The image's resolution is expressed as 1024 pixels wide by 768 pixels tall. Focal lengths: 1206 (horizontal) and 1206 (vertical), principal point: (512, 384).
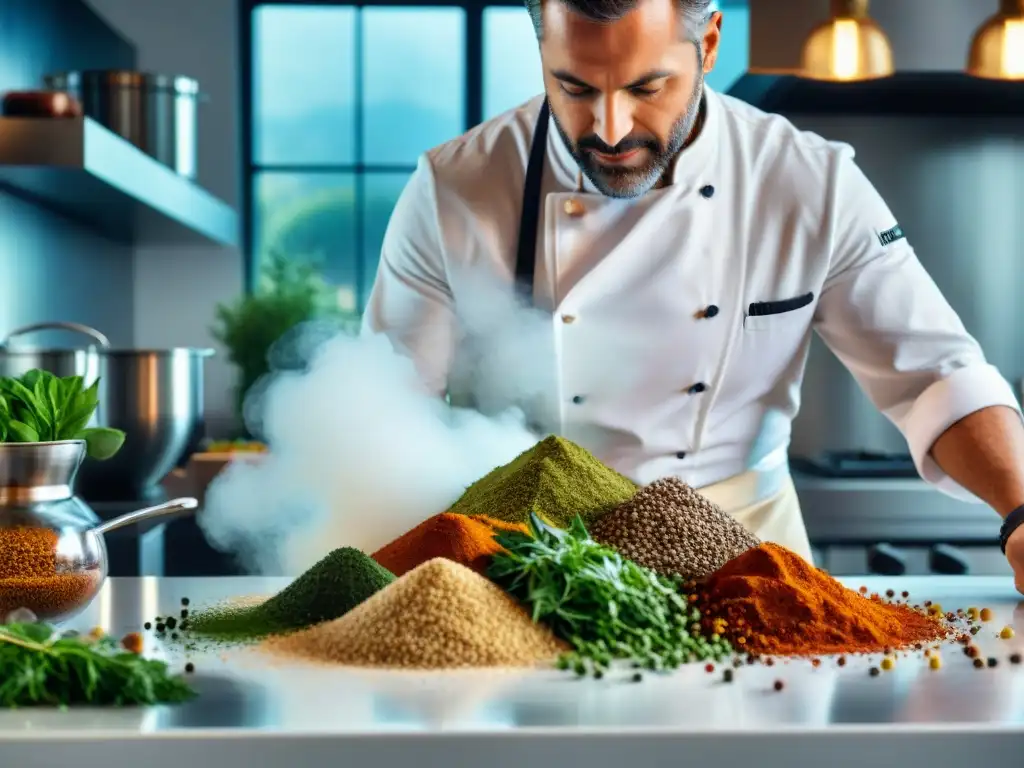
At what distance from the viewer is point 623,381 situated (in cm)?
193

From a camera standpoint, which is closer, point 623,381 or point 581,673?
point 581,673

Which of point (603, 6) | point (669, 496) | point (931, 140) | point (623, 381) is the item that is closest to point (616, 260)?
point (623, 381)

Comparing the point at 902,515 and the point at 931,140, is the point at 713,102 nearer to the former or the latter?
the point at 902,515

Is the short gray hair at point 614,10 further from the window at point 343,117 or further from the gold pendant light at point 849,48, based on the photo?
the window at point 343,117

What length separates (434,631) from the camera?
103 centimetres

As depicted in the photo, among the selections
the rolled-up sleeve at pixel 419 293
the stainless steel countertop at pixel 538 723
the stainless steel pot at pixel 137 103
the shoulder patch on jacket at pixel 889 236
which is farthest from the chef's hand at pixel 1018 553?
the stainless steel pot at pixel 137 103

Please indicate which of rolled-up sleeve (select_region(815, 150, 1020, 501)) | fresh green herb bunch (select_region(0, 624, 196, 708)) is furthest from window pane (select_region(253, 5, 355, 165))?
fresh green herb bunch (select_region(0, 624, 196, 708))

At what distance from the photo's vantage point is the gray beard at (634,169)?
63.7 inches

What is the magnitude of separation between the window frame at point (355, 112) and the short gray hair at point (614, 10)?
3725 millimetres

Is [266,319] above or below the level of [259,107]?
below

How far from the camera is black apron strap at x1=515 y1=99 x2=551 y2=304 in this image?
1907 millimetres

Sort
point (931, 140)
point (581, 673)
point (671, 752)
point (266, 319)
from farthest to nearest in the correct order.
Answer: point (266, 319)
point (931, 140)
point (581, 673)
point (671, 752)

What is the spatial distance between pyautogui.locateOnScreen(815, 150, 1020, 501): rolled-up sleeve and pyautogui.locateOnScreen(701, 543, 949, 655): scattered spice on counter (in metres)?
0.62

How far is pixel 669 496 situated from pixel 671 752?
499 millimetres
